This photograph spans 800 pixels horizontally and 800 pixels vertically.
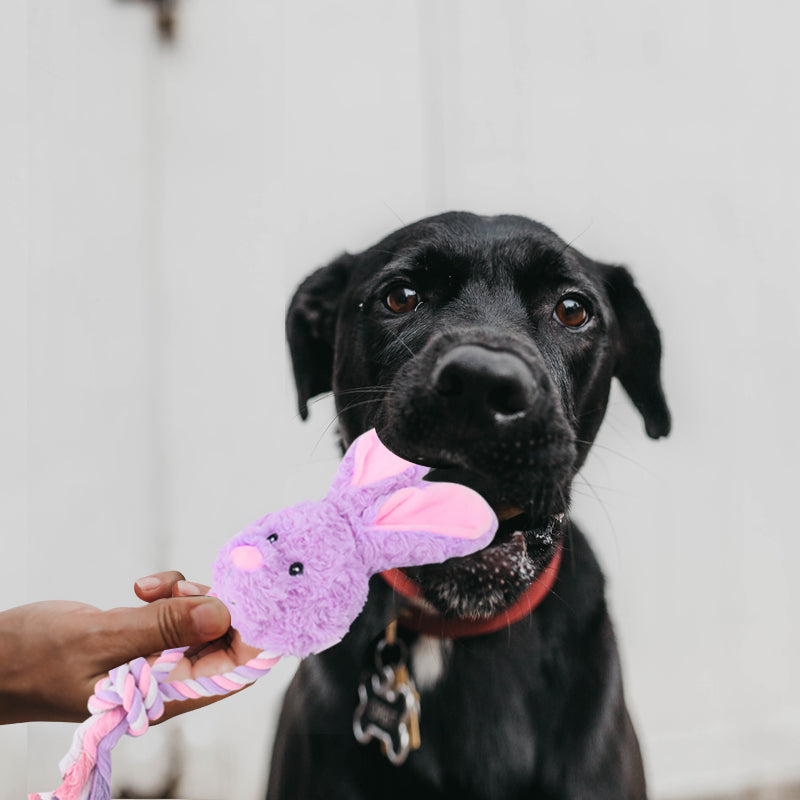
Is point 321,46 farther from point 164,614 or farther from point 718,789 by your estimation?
point 718,789

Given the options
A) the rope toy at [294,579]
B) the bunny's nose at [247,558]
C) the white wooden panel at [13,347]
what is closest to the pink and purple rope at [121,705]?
the rope toy at [294,579]

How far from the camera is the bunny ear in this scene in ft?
2.71

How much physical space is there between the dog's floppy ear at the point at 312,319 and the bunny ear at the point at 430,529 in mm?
943

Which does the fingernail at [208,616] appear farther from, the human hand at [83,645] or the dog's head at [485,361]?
the dog's head at [485,361]

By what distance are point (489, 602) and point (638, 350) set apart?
2.91 feet

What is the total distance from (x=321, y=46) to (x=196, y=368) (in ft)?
3.25

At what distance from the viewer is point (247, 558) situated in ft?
2.63

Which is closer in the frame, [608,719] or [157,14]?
[608,719]

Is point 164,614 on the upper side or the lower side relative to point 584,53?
lower

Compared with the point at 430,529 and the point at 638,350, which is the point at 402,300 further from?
the point at 430,529

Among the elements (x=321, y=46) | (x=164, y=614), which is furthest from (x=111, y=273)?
(x=164, y=614)

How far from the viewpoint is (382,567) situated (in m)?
0.86

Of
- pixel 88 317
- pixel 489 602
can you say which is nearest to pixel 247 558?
pixel 489 602

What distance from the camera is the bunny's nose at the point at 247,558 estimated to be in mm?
793
